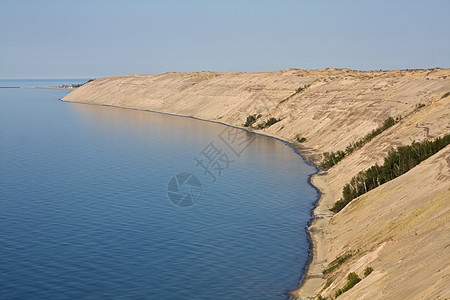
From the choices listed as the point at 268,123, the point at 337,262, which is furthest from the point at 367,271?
the point at 268,123

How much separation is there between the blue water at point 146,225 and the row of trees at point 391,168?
3.31m

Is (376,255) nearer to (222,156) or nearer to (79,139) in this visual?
(222,156)

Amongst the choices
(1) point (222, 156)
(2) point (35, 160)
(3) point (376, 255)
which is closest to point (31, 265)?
(3) point (376, 255)

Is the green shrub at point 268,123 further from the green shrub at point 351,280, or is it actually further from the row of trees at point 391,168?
the green shrub at point 351,280

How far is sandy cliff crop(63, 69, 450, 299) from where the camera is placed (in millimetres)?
23156

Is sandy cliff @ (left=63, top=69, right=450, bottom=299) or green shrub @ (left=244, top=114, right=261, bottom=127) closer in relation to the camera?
sandy cliff @ (left=63, top=69, right=450, bottom=299)

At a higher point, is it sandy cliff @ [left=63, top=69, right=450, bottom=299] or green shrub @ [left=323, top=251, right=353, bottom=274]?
sandy cliff @ [left=63, top=69, right=450, bottom=299]
